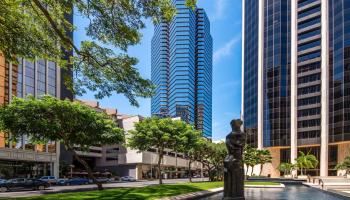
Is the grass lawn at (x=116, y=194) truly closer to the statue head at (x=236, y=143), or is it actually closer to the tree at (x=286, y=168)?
the statue head at (x=236, y=143)

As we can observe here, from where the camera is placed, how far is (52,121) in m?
33.1

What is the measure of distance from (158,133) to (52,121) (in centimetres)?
1674

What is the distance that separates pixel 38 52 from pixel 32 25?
1271 millimetres

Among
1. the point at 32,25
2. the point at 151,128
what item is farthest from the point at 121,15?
the point at 151,128

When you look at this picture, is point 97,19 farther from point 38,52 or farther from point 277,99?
point 277,99

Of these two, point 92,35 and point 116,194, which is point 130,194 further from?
point 92,35

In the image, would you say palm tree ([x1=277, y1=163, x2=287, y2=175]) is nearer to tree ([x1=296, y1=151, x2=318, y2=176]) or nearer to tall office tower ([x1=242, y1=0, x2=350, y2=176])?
tall office tower ([x1=242, y1=0, x2=350, y2=176])

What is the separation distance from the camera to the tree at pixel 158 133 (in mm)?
47531

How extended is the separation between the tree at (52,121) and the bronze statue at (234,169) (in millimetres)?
18273

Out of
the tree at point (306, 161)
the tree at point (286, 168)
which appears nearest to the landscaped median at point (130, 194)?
the tree at point (306, 161)

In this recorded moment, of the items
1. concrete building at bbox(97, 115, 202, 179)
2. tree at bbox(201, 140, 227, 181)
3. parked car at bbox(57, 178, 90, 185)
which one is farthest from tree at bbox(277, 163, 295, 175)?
parked car at bbox(57, 178, 90, 185)

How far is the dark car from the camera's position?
4244 cm

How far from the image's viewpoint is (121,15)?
599 inches

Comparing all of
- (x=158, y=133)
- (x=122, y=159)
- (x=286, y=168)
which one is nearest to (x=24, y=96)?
(x=158, y=133)
